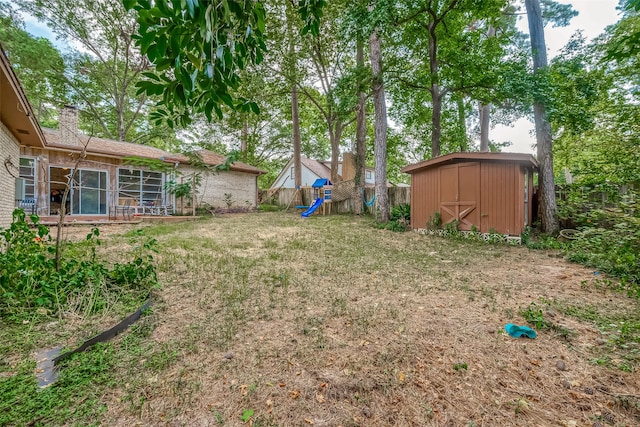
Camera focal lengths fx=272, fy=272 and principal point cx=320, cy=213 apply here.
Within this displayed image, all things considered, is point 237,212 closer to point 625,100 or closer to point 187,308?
point 187,308

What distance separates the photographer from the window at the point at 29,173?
8.95m

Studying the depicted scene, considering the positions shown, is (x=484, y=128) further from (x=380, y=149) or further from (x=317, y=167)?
(x=317, y=167)

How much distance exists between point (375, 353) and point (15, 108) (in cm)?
551

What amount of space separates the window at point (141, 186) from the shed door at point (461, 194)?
11.3 m

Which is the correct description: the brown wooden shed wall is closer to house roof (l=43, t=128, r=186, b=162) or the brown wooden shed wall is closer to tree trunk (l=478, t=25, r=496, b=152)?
tree trunk (l=478, t=25, r=496, b=152)

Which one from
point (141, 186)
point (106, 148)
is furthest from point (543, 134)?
point (106, 148)

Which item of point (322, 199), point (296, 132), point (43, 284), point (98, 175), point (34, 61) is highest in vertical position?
point (34, 61)

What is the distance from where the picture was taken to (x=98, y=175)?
10.4 meters

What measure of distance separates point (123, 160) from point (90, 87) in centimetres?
888

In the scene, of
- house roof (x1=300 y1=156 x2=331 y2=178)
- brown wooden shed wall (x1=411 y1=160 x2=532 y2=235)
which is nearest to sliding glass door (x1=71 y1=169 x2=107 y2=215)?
brown wooden shed wall (x1=411 y1=160 x2=532 y2=235)

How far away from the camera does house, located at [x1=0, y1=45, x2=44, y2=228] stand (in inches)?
122

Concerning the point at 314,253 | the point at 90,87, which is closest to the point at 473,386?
the point at 314,253

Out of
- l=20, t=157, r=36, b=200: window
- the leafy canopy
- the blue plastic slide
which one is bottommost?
the blue plastic slide

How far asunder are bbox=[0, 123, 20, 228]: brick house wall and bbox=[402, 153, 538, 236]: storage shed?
355 inches
